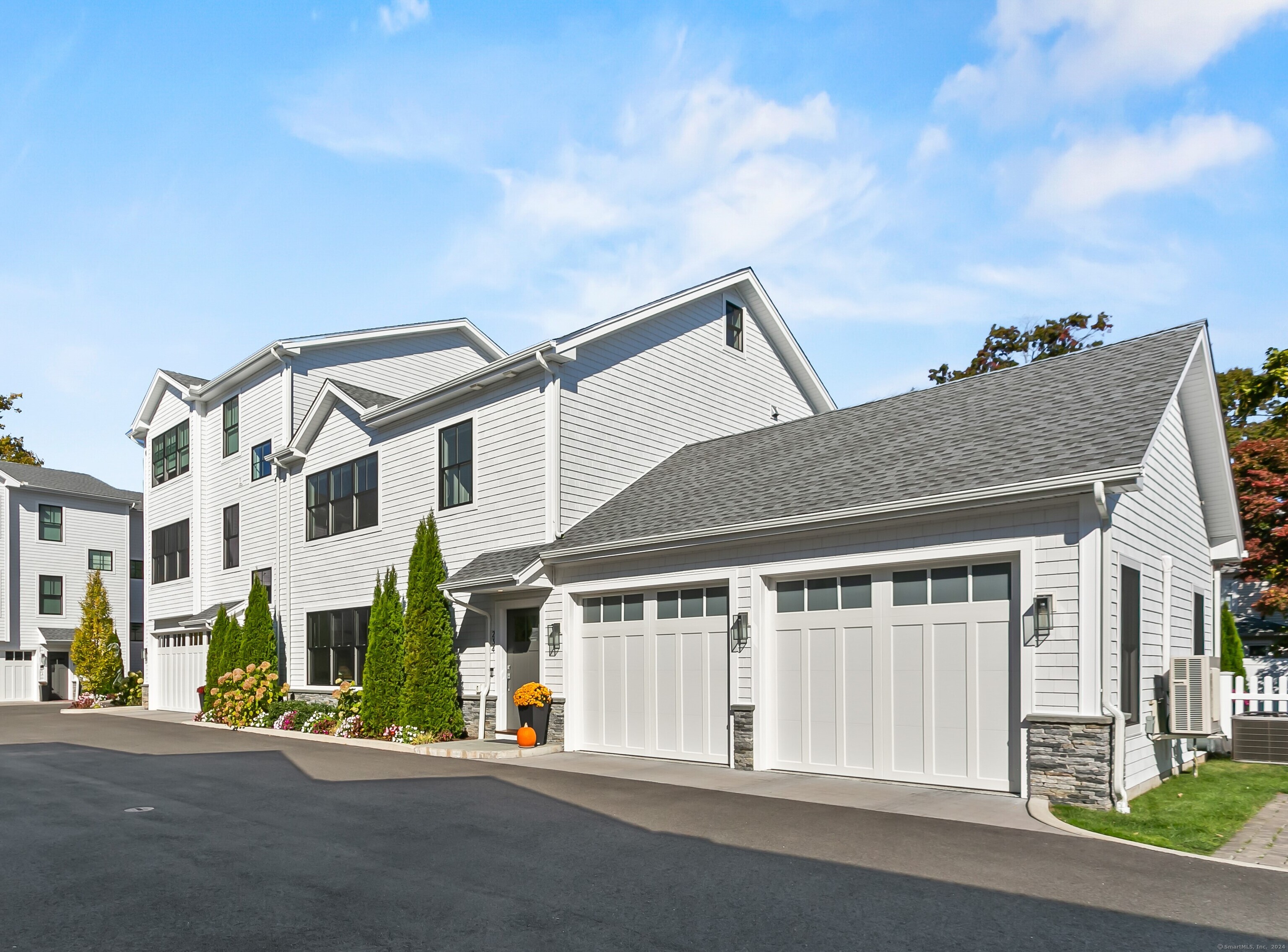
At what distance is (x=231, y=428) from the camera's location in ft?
92.3

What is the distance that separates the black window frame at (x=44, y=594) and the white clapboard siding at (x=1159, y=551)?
43.7 m

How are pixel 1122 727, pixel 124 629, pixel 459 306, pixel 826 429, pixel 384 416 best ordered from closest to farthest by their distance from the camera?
pixel 1122 727
pixel 826 429
pixel 384 416
pixel 459 306
pixel 124 629

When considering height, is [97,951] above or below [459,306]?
below

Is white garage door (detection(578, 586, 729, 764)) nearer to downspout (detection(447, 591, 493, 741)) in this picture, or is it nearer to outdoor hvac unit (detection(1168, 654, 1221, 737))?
downspout (detection(447, 591, 493, 741))

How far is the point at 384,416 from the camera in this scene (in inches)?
810

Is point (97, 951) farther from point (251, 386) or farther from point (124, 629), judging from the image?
point (124, 629)

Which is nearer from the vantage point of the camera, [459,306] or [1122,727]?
[1122,727]

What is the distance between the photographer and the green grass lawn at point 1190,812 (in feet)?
28.9

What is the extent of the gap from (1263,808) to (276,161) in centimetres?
1592

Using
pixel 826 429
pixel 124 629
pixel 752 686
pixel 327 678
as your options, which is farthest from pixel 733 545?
pixel 124 629

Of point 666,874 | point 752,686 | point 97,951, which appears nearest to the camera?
point 97,951

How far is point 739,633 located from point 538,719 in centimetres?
453

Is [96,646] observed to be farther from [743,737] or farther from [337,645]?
[743,737]

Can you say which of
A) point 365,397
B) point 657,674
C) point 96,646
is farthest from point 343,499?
point 96,646
